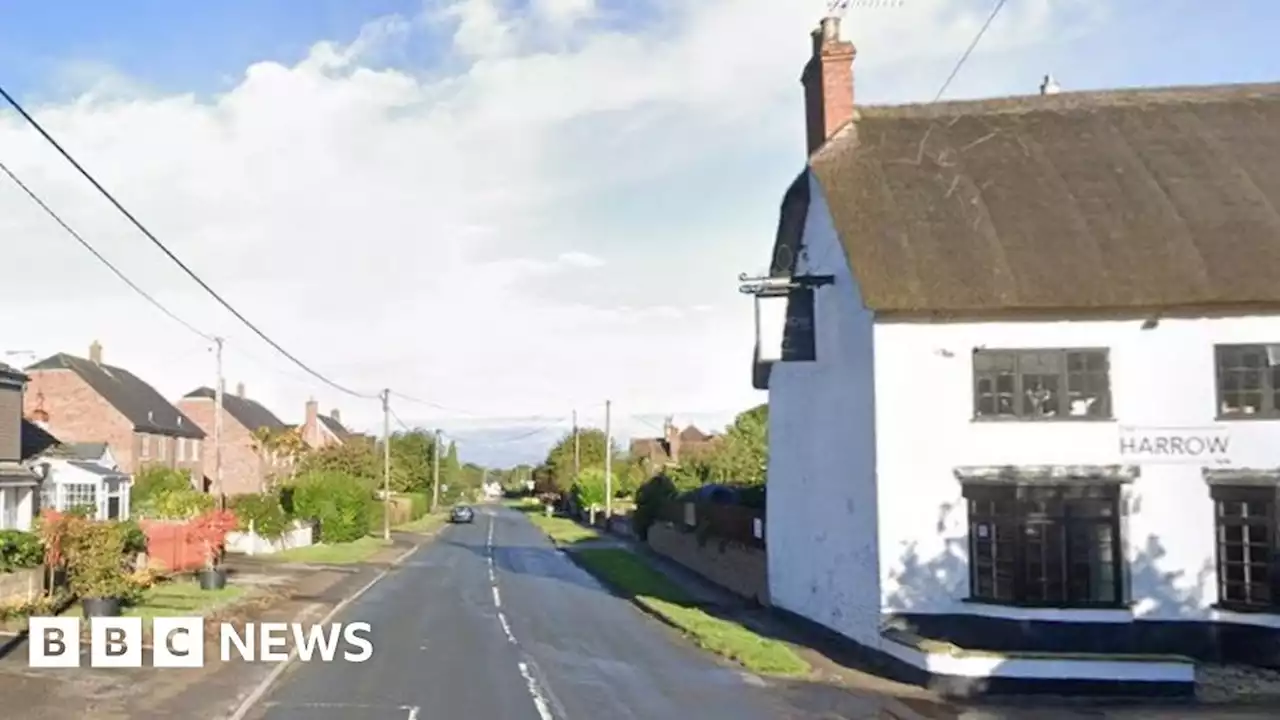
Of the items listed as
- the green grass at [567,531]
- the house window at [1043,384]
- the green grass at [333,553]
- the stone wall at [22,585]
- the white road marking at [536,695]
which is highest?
the house window at [1043,384]

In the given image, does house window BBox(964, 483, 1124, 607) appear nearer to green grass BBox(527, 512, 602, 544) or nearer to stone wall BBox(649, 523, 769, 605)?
stone wall BBox(649, 523, 769, 605)

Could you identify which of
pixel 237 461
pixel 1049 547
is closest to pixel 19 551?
pixel 1049 547

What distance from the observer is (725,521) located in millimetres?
34656

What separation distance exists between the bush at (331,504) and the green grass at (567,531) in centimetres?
1057

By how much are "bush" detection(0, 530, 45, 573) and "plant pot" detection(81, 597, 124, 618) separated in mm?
1789

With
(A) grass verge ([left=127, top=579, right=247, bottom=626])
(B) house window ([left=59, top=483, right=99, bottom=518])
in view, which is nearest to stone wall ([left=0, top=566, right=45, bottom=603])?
(A) grass verge ([left=127, top=579, right=247, bottom=626])

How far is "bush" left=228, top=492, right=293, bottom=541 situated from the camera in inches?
1973

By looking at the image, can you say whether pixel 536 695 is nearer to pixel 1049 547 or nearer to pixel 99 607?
pixel 1049 547

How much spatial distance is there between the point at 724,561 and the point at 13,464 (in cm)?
2119

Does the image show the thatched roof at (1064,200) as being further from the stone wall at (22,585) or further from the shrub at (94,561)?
the stone wall at (22,585)

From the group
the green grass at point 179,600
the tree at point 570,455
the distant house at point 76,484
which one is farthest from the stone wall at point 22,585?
the tree at point 570,455

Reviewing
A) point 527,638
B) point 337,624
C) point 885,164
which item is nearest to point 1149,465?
point 885,164

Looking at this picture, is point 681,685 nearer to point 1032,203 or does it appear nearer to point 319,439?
point 1032,203

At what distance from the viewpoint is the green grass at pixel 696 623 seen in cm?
1997
